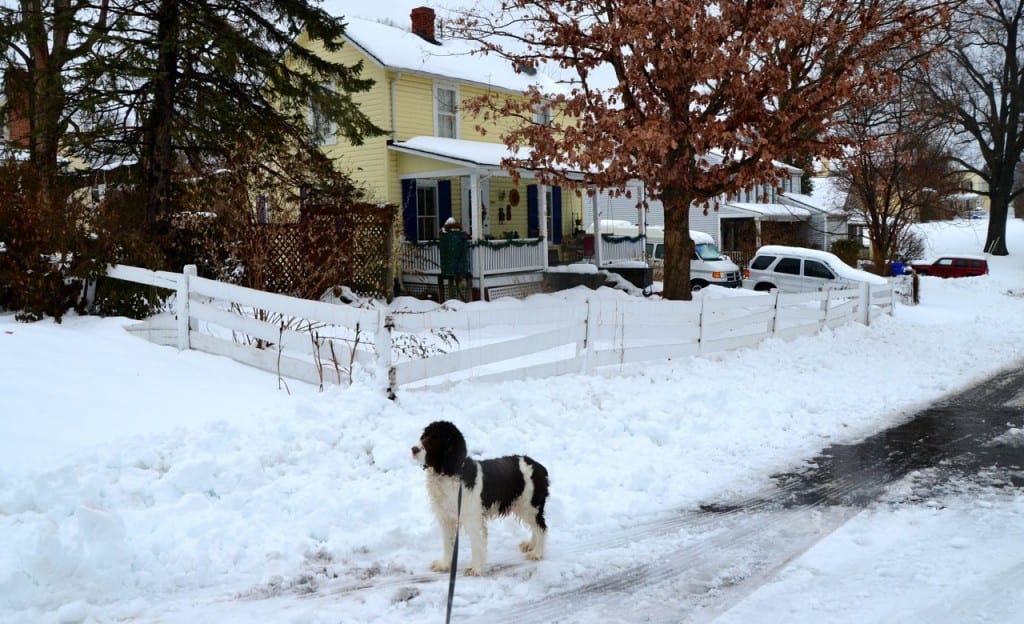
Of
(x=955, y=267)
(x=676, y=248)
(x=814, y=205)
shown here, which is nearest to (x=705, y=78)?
(x=676, y=248)

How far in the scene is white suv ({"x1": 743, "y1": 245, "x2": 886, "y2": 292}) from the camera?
23.7 meters

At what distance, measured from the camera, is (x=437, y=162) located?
21562 millimetres

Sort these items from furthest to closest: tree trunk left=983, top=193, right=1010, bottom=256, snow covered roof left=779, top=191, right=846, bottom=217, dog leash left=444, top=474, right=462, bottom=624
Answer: tree trunk left=983, top=193, right=1010, bottom=256, snow covered roof left=779, top=191, right=846, bottom=217, dog leash left=444, top=474, right=462, bottom=624

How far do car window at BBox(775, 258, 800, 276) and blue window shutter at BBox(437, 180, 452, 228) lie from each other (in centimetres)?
1002

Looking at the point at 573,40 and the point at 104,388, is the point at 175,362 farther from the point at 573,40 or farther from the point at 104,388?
the point at 573,40

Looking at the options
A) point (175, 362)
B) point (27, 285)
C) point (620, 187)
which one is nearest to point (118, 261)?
point (27, 285)

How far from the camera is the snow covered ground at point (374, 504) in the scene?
4641mm

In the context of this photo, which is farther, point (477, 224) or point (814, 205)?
point (814, 205)

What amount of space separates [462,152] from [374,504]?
15738mm

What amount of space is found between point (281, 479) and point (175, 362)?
3.39 meters

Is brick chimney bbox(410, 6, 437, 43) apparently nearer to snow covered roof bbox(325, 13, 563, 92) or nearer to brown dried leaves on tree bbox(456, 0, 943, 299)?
snow covered roof bbox(325, 13, 563, 92)

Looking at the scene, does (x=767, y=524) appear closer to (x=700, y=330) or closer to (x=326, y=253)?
(x=700, y=330)

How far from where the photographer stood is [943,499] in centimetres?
653

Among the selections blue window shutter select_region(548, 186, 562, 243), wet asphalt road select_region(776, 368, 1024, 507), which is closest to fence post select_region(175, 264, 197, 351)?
wet asphalt road select_region(776, 368, 1024, 507)
